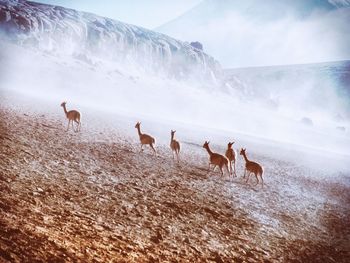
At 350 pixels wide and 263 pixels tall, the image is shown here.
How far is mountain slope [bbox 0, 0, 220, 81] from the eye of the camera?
234 feet

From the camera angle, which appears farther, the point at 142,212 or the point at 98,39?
the point at 98,39

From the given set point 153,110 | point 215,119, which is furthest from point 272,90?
point 153,110

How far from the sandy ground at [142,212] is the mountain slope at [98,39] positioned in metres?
66.6

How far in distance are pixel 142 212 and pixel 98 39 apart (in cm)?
9558

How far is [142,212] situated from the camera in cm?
767

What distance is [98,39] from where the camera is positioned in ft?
313

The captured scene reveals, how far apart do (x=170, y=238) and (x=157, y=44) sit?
11357 cm

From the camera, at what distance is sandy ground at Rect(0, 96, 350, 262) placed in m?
5.52

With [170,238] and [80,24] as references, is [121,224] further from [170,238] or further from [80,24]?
[80,24]

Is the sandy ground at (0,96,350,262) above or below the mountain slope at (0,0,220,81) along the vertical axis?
below

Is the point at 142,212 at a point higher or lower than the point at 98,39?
lower

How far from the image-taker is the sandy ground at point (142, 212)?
18.1 feet

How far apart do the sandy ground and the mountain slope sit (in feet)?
218

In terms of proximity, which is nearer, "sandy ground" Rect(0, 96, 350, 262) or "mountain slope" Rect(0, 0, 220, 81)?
"sandy ground" Rect(0, 96, 350, 262)
